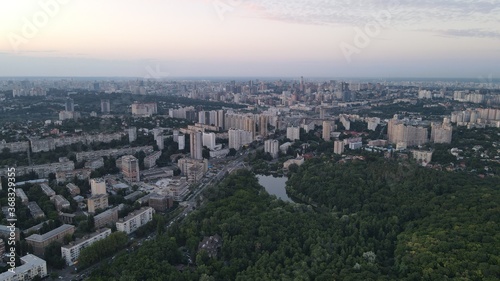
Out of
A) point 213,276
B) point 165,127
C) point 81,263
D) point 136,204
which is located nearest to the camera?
point 213,276

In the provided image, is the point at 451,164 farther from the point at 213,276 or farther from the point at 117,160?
the point at 117,160

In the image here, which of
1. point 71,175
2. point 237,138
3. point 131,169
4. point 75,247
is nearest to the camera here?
point 75,247

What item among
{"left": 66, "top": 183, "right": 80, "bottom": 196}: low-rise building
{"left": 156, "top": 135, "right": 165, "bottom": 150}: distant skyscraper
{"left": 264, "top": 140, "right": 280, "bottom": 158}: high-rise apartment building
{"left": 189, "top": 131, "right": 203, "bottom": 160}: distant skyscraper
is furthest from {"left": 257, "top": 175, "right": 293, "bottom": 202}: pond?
{"left": 66, "top": 183, "right": 80, "bottom": 196}: low-rise building

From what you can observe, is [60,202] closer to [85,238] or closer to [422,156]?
[85,238]

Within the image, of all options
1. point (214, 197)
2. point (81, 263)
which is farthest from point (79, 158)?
point (81, 263)

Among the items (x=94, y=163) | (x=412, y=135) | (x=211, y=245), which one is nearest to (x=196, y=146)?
(x=94, y=163)
